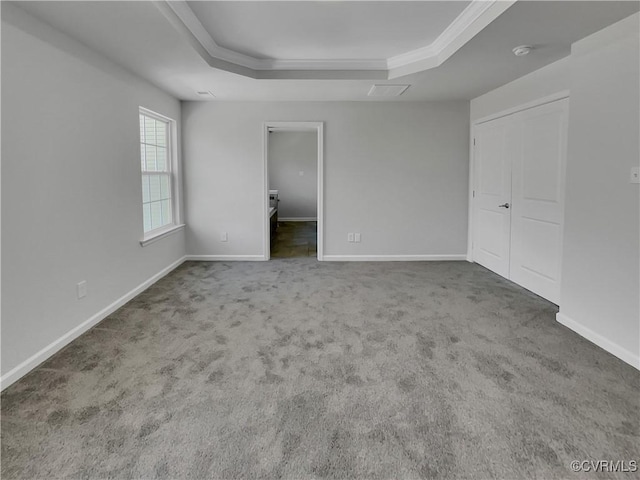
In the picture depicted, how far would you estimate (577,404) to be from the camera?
2018 mm

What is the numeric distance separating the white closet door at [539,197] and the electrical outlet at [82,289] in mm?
3996

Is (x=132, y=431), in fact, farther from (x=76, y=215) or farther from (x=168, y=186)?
(x=168, y=186)

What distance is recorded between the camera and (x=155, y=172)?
4684 mm

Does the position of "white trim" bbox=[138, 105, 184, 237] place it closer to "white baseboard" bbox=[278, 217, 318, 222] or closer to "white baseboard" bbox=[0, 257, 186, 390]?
"white baseboard" bbox=[0, 257, 186, 390]

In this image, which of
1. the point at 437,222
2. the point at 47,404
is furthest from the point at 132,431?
the point at 437,222

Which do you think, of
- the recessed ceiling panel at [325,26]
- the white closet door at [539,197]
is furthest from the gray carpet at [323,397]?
the recessed ceiling panel at [325,26]

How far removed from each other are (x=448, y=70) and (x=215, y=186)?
3.28m

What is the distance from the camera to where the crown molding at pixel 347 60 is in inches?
107

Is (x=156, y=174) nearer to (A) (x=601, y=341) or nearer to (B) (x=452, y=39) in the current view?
(B) (x=452, y=39)

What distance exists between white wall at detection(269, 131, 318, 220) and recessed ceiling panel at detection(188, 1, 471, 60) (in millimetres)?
6328

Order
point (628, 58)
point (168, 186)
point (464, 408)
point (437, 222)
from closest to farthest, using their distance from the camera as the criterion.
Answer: point (464, 408) < point (628, 58) < point (168, 186) < point (437, 222)

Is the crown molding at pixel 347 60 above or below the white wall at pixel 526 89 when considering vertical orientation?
above

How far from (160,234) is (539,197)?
407 cm

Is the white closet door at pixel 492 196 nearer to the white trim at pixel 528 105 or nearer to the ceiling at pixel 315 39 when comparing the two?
the white trim at pixel 528 105
